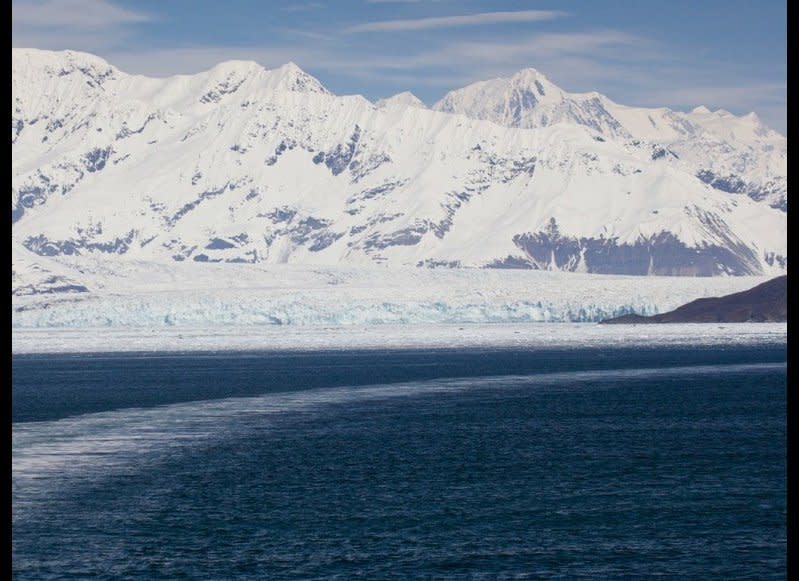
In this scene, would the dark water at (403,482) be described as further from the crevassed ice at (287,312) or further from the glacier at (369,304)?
the glacier at (369,304)

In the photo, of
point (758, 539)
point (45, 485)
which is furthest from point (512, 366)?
point (758, 539)

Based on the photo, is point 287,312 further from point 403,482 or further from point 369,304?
point 403,482

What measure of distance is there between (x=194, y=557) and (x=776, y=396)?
45790mm

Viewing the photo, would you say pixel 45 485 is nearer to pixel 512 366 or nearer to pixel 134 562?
pixel 134 562

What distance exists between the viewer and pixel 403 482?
1556 inches

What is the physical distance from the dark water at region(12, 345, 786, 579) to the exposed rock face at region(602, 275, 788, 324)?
97869 mm

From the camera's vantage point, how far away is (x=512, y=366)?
10475cm

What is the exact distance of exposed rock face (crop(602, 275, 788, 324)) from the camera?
6954 inches

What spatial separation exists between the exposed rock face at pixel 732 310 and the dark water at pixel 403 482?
3853 inches

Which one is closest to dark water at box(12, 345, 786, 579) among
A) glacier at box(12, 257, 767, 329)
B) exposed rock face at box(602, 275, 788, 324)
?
glacier at box(12, 257, 767, 329)

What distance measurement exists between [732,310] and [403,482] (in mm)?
144770

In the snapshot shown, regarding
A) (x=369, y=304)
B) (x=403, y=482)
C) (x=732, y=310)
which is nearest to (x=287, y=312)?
(x=369, y=304)

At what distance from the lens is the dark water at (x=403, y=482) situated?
28.1m

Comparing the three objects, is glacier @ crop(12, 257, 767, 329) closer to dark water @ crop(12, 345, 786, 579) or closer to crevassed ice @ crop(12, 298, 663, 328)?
crevassed ice @ crop(12, 298, 663, 328)
